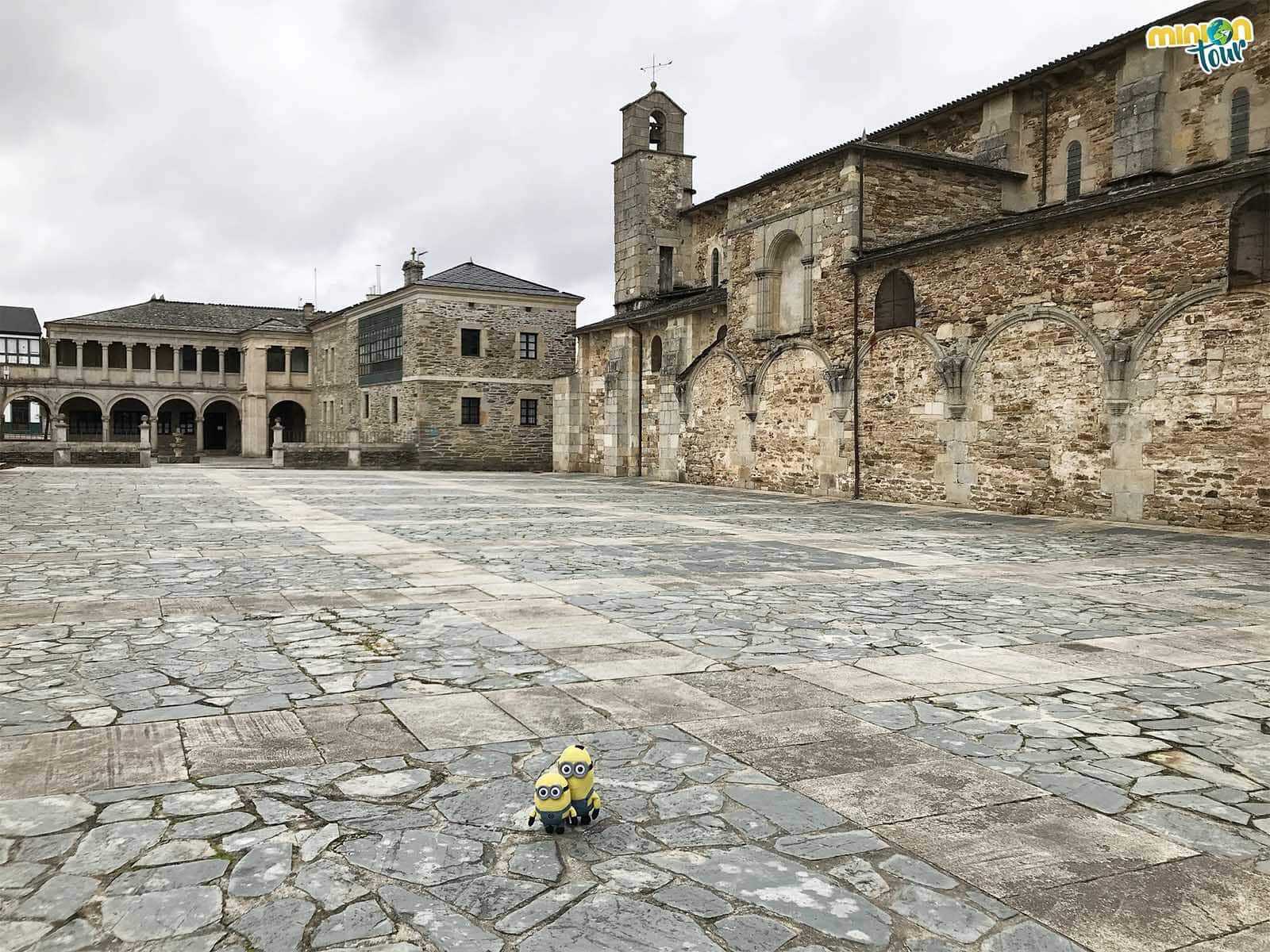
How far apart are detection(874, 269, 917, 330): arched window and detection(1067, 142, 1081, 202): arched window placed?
5.51m

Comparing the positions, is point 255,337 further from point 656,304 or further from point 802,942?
point 802,942

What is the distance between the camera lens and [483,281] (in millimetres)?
43438

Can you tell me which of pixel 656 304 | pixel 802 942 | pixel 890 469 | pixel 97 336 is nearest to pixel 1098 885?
pixel 802 942

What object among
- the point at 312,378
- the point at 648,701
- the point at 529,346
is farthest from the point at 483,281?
the point at 648,701

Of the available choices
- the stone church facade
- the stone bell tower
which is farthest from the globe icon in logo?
the stone bell tower

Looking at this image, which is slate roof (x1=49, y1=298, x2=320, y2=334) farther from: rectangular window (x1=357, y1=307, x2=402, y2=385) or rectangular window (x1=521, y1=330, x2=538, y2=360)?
rectangular window (x1=521, y1=330, x2=538, y2=360)

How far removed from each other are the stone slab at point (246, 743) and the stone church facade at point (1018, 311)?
45.1 ft

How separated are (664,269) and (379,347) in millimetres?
16065

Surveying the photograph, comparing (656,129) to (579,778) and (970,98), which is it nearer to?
(970,98)

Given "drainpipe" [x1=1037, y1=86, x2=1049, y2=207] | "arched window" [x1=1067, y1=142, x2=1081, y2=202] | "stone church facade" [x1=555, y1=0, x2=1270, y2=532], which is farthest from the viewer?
"drainpipe" [x1=1037, y1=86, x2=1049, y2=207]

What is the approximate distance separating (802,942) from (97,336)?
61.6 meters

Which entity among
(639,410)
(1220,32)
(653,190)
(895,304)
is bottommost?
(639,410)

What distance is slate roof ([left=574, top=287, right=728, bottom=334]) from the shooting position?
90.2ft

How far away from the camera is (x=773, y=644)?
5906mm
